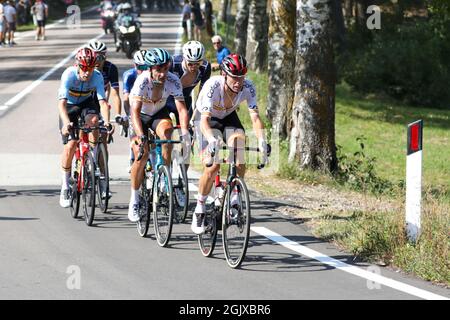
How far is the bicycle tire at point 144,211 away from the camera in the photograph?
416 inches

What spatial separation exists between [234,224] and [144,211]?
5.73 ft

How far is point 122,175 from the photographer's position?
1487 centimetres

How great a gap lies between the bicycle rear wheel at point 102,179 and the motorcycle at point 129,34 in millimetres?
22647

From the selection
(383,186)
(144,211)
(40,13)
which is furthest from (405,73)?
(144,211)

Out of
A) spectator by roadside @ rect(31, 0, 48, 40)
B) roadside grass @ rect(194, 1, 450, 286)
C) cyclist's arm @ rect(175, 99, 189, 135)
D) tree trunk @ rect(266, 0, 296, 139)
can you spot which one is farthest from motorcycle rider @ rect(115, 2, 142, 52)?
cyclist's arm @ rect(175, 99, 189, 135)

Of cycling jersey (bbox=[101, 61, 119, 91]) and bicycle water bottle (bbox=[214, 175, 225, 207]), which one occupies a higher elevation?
cycling jersey (bbox=[101, 61, 119, 91])

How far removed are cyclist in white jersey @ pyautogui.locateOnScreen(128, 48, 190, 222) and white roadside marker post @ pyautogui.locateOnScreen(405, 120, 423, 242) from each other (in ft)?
7.58

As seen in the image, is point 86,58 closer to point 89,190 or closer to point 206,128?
point 89,190

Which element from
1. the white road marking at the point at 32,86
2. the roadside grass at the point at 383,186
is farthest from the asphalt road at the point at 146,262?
the white road marking at the point at 32,86

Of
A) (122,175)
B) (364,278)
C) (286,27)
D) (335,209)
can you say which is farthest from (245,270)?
(286,27)

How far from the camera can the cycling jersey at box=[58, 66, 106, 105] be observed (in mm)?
11477

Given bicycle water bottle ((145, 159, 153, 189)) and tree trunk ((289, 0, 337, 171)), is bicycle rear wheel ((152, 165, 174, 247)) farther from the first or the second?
tree trunk ((289, 0, 337, 171))
